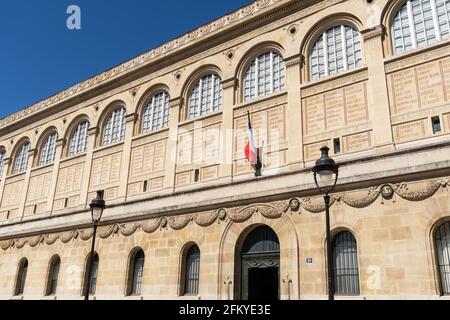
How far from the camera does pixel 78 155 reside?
912 inches

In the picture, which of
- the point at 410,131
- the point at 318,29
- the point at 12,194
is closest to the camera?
the point at 410,131

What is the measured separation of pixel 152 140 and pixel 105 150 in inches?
142

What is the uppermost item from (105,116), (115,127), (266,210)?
(105,116)

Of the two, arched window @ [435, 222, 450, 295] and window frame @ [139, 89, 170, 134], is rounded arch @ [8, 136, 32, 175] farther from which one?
arched window @ [435, 222, 450, 295]

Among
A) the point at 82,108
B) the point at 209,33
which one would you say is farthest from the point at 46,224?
the point at 209,33

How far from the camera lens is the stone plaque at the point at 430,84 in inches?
488

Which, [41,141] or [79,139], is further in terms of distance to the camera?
[41,141]

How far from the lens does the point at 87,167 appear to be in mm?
22109

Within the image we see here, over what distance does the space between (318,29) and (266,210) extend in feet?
24.0

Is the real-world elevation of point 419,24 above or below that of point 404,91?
above

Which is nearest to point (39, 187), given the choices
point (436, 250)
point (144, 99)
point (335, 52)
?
point (144, 99)

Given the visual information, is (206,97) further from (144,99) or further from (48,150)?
(48,150)

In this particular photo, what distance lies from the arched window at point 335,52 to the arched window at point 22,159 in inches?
800

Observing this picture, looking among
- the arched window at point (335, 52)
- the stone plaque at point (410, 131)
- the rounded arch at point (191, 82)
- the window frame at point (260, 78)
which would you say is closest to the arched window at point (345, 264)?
the stone plaque at point (410, 131)
